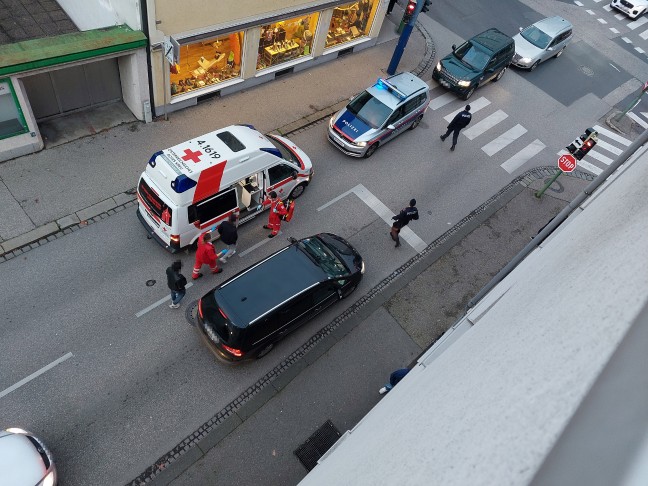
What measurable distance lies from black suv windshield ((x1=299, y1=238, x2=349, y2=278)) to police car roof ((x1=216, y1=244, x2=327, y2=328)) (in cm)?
18

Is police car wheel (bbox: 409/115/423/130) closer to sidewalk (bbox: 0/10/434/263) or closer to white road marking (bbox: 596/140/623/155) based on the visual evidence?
sidewalk (bbox: 0/10/434/263)

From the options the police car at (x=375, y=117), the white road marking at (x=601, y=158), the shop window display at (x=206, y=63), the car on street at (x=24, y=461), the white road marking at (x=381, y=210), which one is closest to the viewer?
the car on street at (x=24, y=461)

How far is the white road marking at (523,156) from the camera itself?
15591 millimetres

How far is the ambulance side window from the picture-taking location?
977 cm

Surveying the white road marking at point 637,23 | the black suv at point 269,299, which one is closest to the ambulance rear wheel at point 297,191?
the black suv at point 269,299

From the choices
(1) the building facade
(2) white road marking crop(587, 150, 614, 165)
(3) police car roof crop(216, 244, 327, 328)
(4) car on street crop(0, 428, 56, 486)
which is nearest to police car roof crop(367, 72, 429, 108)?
(1) the building facade

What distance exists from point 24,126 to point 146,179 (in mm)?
4210

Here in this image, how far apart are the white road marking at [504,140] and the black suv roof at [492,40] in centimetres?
330

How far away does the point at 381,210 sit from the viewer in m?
13.2

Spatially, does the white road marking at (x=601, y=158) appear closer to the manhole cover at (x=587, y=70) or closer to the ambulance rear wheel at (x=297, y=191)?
the manhole cover at (x=587, y=70)

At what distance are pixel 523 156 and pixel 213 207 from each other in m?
11.5

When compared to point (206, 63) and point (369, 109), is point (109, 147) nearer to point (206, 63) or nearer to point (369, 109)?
point (206, 63)

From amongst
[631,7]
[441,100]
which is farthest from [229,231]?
[631,7]

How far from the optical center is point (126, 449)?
8.05m
